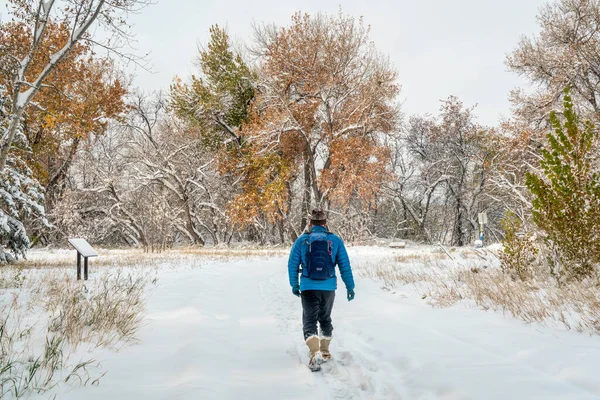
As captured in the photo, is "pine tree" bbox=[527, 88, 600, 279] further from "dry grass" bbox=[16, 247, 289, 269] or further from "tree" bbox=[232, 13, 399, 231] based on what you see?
"tree" bbox=[232, 13, 399, 231]

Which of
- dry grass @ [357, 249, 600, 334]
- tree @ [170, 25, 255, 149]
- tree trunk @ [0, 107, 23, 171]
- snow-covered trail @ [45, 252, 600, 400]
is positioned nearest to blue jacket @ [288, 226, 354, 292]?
snow-covered trail @ [45, 252, 600, 400]

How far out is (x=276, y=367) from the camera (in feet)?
13.5

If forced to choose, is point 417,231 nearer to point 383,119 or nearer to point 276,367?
point 383,119

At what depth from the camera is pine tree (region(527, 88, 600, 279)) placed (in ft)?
19.0

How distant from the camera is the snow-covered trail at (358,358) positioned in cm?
304

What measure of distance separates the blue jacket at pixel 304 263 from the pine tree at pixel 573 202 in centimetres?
390

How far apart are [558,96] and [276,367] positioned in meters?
20.8

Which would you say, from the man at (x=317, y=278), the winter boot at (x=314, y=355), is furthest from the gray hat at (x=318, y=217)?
the winter boot at (x=314, y=355)

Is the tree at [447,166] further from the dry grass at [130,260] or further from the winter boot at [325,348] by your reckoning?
the winter boot at [325,348]

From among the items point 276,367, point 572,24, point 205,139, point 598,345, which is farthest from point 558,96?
point 205,139

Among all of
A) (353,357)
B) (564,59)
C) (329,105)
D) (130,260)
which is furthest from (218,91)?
(353,357)

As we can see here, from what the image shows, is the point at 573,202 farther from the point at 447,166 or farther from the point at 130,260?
the point at 447,166

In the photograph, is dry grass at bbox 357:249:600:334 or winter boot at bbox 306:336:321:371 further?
dry grass at bbox 357:249:600:334

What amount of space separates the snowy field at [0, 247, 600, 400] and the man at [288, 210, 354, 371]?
15.5 inches
